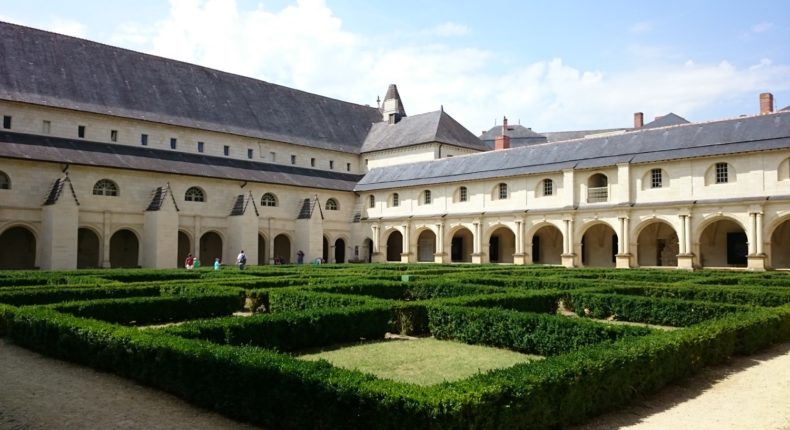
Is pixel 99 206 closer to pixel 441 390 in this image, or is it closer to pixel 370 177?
pixel 370 177

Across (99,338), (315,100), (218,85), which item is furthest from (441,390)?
(315,100)

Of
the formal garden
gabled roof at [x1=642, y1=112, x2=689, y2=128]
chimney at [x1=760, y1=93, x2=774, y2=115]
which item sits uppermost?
gabled roof at [x1=642, y1=112, x2=689, y2=128]

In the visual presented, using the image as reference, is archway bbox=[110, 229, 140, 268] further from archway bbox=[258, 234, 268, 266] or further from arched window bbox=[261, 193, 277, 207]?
arched window bbox=[261, 193, 277, 207]

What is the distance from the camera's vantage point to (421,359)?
963cm

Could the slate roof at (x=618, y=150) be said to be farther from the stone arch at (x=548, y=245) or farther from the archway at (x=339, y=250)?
the archway at (x=339, y=250)

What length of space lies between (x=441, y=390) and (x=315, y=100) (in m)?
45.8

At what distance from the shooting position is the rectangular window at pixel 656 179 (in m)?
30.0

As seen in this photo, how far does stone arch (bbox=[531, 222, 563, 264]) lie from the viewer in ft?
123

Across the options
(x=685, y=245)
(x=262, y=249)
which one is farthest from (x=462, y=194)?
(x=262, y=249)

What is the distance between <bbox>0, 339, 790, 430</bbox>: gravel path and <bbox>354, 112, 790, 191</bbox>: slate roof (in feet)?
73.3

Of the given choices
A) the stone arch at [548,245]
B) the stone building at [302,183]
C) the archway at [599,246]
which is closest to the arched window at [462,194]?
the stone building at [302,183]

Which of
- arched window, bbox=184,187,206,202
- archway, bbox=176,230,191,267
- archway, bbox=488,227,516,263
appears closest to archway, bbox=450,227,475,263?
archway, bbox=488,227,516,263

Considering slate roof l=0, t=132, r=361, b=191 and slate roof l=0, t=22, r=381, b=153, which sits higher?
slate roof l=0, t=22, r=381, b=153

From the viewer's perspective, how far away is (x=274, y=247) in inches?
1649
